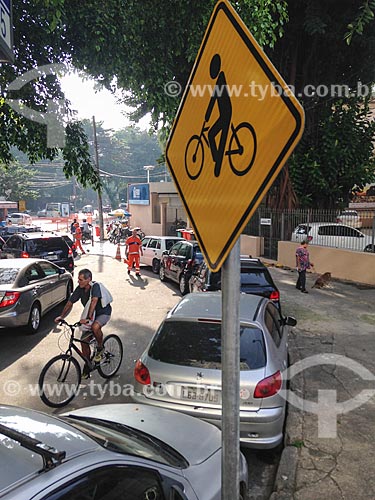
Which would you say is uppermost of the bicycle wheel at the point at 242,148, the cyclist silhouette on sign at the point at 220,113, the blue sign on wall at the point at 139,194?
the blue sign on wall at the point at 139,194

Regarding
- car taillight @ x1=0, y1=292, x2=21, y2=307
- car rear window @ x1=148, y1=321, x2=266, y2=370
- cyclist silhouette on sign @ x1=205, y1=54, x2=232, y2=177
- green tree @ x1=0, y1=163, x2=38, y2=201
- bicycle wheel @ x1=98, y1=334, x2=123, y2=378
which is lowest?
bicycle wheel @ x1=98, y1=334, x2=123, y2=378

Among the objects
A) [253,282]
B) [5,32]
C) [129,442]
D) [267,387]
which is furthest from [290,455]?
[5,32]

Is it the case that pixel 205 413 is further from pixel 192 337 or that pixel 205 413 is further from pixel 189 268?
pixel 189 268

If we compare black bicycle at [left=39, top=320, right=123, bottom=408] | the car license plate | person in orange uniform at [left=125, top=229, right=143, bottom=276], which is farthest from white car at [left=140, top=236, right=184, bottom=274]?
the car license plate

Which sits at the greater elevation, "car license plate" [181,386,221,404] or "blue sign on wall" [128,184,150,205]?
"blue sign on wall" [128,184,150,205]

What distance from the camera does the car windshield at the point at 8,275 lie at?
8.04m

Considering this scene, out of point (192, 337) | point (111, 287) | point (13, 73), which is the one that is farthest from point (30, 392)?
point (111, 287)

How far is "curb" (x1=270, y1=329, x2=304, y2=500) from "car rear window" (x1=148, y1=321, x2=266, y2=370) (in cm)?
89

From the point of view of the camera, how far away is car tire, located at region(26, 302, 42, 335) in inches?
324

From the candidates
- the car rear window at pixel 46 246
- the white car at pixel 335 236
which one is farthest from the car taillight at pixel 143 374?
the white car at pixel 335 236

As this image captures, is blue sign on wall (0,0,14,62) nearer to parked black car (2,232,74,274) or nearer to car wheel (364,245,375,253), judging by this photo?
parked black car (2,232,74,274)

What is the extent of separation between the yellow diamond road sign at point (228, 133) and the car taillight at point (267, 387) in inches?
110

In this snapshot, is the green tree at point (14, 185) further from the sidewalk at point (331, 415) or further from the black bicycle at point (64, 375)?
the black bicycle at point (64, 375)

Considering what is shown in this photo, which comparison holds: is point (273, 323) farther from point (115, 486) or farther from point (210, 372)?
point (115, 486)
